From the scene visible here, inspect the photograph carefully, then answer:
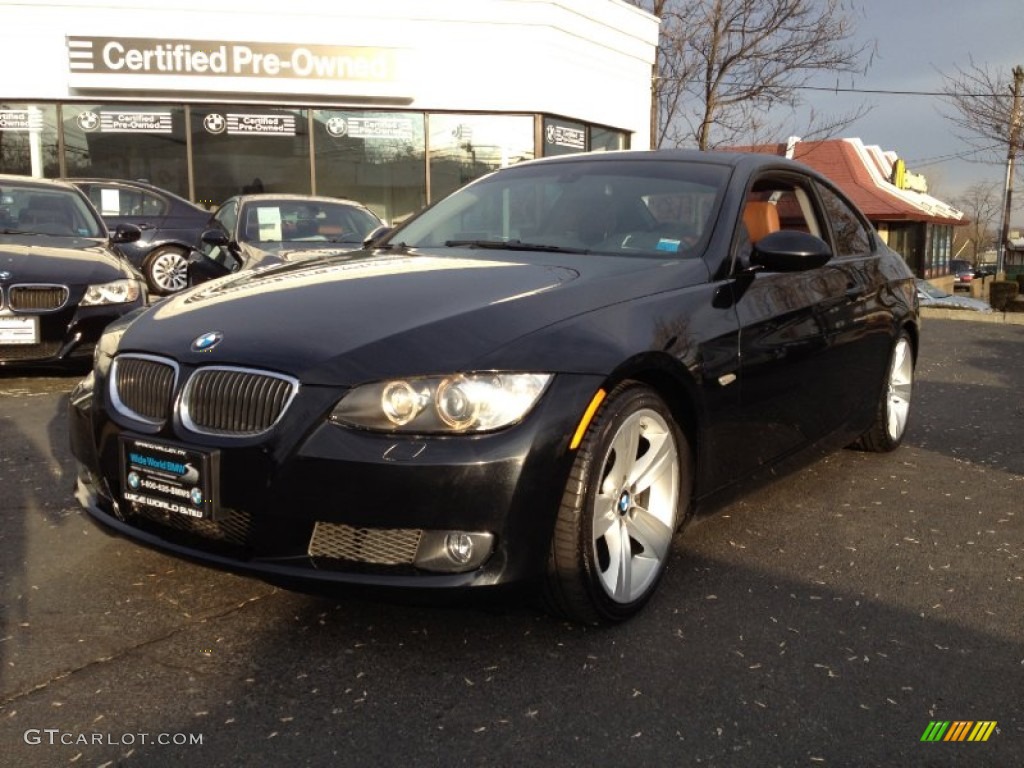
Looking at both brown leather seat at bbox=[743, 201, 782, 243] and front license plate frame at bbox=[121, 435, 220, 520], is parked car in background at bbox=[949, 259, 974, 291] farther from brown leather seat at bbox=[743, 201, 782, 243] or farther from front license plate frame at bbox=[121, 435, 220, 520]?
front license plate frame at bbox=[121, 435, 220, 520]

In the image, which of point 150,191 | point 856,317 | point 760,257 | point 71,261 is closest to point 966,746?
point 760,257

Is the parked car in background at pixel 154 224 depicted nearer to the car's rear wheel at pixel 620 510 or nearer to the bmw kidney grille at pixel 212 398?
the bmw kidney grille at pixel 212 398

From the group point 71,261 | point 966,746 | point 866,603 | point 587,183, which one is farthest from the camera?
point 71,261

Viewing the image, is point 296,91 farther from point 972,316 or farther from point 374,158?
point 972,316

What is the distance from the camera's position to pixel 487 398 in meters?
2.52

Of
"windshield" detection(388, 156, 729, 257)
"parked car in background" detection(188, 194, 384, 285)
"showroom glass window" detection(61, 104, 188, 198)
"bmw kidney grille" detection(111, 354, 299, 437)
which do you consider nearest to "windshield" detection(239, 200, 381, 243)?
"parked car in background" detection(188, 194, 384, 285)

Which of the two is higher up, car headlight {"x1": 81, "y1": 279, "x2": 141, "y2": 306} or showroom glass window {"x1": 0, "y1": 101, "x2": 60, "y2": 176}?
showroom glass window {"x1": 0, "y1": 101, "x2": 60, "y2": 176}

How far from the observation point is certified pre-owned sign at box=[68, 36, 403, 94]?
15.9 meters

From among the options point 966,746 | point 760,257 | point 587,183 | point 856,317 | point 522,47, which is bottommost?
point 966,746

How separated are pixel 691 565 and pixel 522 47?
592 inches

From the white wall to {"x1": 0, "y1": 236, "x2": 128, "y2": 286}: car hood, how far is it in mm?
9914

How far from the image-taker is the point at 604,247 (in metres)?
3.65

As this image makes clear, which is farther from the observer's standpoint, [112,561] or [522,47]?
[522,47]

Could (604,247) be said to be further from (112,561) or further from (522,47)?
(522,47)
